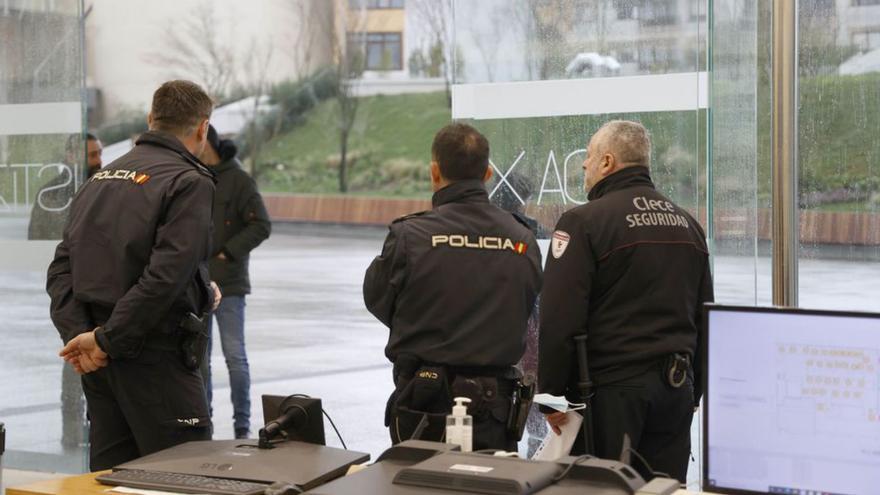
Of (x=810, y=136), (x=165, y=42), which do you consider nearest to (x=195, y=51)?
(x=165, y=42)

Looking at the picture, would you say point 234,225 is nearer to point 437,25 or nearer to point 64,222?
point 64,222

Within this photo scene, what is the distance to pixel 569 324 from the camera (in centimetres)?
339

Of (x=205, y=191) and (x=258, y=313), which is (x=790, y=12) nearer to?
(x=205, y=191)

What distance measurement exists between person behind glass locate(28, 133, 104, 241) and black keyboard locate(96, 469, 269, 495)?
331 centimetres

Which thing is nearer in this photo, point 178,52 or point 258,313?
point 258,313

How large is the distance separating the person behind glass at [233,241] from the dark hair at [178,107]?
7.67 feet

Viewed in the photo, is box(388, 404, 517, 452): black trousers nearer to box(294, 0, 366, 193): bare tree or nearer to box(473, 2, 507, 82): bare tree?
box(473, 2, 507, 82): bare tree

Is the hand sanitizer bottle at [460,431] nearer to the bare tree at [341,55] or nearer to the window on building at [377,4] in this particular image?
the bare tree at [341,55]

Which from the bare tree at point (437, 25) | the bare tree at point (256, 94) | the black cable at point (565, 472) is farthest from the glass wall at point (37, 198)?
the bare tree at point (256, 94)

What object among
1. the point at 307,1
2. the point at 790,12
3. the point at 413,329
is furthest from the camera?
the point at 307,1

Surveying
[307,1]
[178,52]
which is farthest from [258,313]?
[307,1]

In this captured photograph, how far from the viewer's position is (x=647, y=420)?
11.4ft

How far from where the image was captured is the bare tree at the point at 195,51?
27.9 metres

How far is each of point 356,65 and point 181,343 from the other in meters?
28.0
